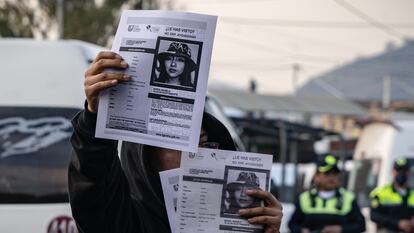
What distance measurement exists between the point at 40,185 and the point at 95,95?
3316 mm

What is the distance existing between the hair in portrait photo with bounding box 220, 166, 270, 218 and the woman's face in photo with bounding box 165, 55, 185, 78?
0.35 meters

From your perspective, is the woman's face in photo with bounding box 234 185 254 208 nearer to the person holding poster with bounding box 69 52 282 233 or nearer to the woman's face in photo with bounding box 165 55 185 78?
the person holding poster with bounding box 69 52 282 233

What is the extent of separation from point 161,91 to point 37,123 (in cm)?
346

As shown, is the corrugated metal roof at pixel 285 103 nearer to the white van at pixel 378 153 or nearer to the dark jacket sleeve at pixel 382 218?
the white van at pixel 378 153

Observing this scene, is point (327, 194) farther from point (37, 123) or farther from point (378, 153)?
point (378, 153)

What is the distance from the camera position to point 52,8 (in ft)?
75.8

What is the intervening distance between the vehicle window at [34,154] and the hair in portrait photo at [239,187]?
3.08m

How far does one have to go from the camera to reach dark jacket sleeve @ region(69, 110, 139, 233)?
2.92m

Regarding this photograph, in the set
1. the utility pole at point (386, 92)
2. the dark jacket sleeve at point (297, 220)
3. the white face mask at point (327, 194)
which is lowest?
the dark jacket sleeve at point (297, 220)

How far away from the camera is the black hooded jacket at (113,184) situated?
2.93m

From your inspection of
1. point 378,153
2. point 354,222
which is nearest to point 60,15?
point 378,153

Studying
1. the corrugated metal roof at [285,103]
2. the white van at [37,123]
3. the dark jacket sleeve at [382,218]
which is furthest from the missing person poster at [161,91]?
the corrugated metal roof at [285,103]

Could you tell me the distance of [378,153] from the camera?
14352 millimetres

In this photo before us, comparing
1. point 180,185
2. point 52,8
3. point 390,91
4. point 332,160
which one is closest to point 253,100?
point 52,8
